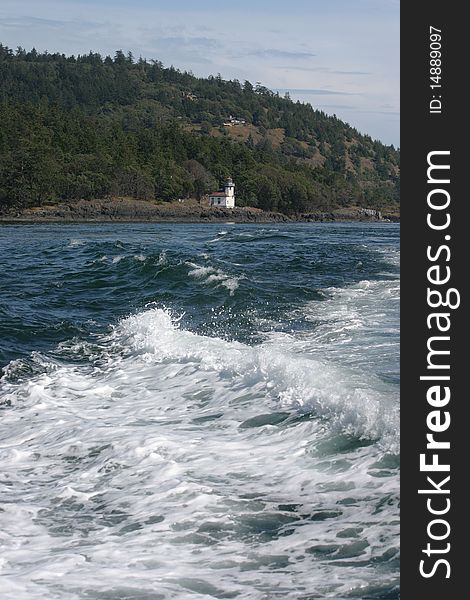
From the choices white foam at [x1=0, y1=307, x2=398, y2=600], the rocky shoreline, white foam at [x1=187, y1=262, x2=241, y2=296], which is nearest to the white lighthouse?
the rocky shoreline

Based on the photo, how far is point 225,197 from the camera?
108000 millimetres

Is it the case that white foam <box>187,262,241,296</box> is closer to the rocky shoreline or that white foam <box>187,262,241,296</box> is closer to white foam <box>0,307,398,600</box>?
white foam <box>0,307,398,600</box>

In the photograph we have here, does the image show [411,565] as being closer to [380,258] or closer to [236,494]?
[236,494]

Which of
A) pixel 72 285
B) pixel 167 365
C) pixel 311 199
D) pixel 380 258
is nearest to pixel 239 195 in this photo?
pixel 311 199

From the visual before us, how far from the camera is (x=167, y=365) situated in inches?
501

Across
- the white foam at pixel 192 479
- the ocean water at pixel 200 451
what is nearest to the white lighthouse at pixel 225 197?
the ocean water at pixel 200 451

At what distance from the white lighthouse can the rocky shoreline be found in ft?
6.22

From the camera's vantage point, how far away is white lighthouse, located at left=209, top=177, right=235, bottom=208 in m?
108

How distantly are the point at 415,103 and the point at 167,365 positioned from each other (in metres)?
7.53

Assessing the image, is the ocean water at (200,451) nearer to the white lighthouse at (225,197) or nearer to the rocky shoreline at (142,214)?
the rocky shoreline at (142,214)

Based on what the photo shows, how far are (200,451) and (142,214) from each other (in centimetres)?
8687

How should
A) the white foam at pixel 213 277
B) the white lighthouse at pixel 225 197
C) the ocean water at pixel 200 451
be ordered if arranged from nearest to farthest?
the ocean water at pixel 200 451 → the white foam at pixel 213 277 → the white lighthouse at pixel 225 197

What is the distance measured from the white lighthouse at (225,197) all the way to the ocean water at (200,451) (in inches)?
3567

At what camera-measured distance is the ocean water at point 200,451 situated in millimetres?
5852
